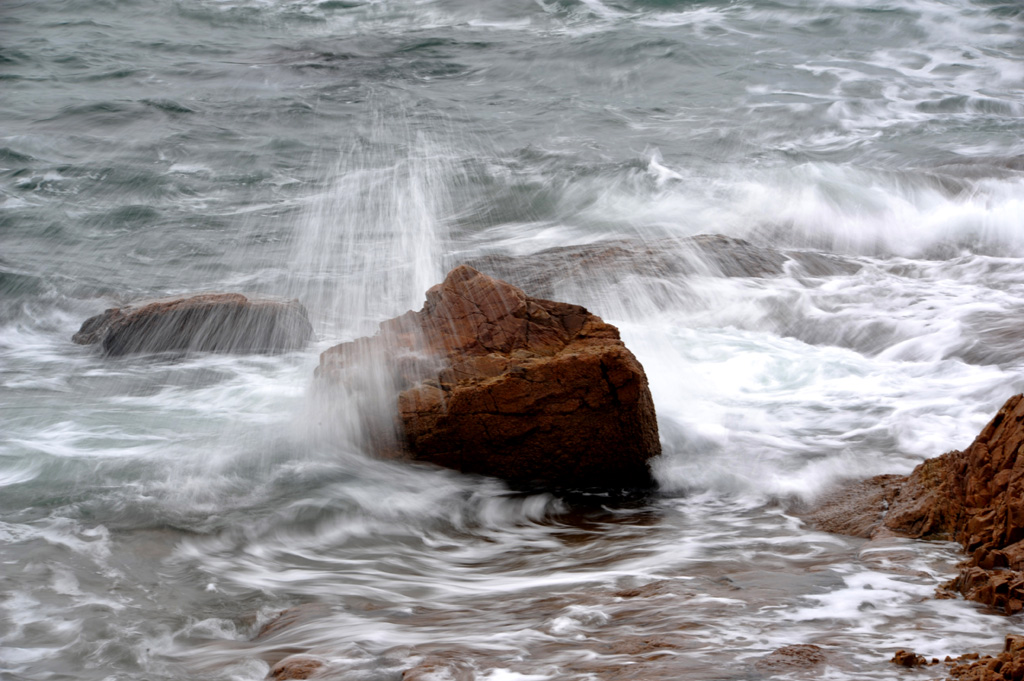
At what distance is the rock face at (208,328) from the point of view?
22.7ft

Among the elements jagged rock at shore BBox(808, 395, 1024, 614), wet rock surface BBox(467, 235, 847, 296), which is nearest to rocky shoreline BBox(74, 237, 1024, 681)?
jagged rock at shore BBox(808, 395, 1024, 614)

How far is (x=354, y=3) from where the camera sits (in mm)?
20078

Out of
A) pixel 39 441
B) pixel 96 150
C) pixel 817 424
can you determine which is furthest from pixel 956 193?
pixel 96 150

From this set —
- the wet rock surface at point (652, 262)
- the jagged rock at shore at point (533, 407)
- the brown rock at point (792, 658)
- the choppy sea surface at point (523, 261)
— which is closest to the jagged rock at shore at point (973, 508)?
the choppy sea surface at point (523, 261)

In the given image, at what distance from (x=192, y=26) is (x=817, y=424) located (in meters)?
17.5

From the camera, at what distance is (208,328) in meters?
6.96

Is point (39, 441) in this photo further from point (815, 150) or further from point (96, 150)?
point (815, 150)

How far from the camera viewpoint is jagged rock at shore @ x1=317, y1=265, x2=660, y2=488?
470 centimetres

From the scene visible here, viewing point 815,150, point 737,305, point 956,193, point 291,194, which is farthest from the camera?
point 815,150

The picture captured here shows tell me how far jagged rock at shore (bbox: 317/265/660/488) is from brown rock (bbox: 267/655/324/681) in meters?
1.85

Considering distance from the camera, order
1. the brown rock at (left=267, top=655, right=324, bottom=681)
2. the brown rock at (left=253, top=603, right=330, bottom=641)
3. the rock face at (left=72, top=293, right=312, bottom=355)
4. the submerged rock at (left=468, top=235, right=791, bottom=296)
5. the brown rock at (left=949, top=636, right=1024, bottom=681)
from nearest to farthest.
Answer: the brown rock at (left=949, top=636, right=1024, bottom=681) → the brown rock at (left=267, top=655, right=324, bottom=681) → the brown rock at (left=253, top=603, right=330, bottom=641) → the rock face at (left=72, top=293, right=312, bottom=355) → the submerged rock at (left=468, top=235, right=791, bottom=296)

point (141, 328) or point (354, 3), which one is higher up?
point (354, 3)

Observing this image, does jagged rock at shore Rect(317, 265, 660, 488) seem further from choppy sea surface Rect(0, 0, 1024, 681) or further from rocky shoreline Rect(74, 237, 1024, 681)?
choppy sea surface Rect(0, 0, 1024, 681)

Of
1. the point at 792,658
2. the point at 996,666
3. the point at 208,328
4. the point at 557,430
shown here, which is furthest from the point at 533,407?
the point at 208,328
